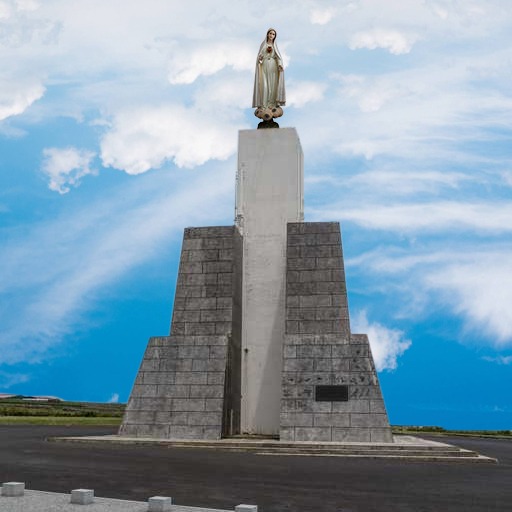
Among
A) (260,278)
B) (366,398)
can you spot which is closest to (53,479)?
(366,398)

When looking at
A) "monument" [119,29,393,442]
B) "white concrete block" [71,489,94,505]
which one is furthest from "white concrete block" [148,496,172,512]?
"monument" [119,29,393,442]

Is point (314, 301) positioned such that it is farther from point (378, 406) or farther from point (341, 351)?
point (378, 406)

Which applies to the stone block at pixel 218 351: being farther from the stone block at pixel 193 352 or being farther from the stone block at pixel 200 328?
the stone block at pixel 200 328

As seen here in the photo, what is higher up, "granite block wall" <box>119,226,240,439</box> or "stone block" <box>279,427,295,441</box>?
"granite block wall" <box>119,226,240,439</box>

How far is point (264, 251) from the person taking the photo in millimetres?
21281

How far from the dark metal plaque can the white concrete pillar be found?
7.36 ft

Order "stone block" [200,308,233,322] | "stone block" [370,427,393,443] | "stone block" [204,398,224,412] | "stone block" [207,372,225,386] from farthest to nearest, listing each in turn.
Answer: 1. "stone block" [200,308,233,322]
2. "stone block" [207,372,225,386]
3. "stone block" [204,398,224,412]
4. "stone block" [370,427,393,443]

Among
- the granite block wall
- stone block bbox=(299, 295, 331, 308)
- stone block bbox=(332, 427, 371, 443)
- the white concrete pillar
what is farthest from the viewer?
the white concrete pillar

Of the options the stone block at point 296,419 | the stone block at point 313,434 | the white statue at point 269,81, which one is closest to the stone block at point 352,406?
the stone block at point 313,434

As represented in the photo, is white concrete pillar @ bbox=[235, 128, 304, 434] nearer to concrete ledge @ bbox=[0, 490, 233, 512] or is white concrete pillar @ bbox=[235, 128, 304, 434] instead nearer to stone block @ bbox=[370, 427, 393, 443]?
stone block @ bbox=[370, 427, 393, 443]

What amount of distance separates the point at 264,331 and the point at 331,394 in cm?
338

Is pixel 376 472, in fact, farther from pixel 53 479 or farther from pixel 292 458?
pixel 53 479

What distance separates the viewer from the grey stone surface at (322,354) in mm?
17781

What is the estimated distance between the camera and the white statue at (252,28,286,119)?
2219 centimetres
